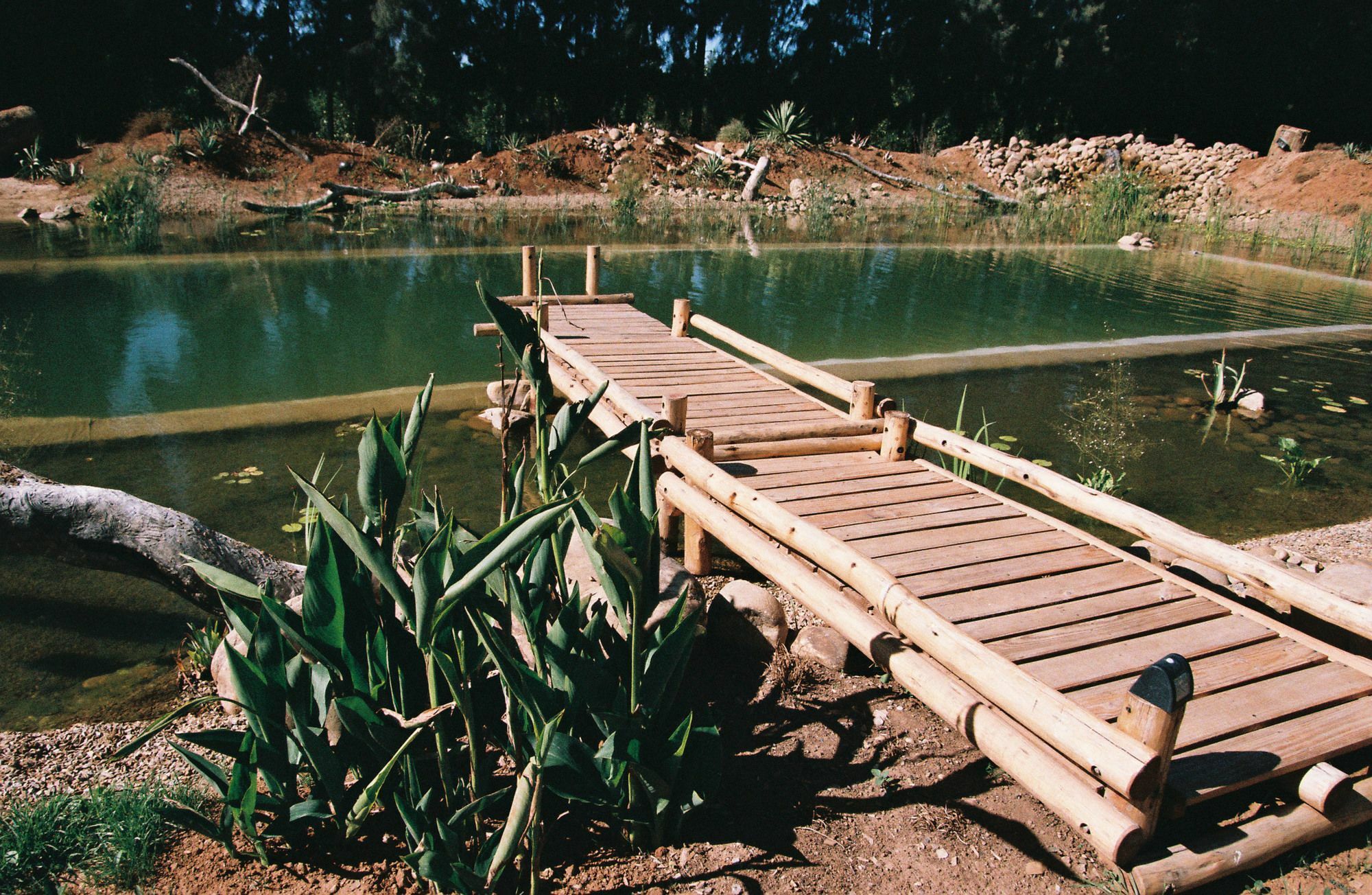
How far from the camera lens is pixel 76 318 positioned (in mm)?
7750

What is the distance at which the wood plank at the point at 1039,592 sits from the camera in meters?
3.05

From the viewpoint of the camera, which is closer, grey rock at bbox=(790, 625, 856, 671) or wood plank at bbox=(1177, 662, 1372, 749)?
wood plank at bbox=(1177, 662, 1372, 749)

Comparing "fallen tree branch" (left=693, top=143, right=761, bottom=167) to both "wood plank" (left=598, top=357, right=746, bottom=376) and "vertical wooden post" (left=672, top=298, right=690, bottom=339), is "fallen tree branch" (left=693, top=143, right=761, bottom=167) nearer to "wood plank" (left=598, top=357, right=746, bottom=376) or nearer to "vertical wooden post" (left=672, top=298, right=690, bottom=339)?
"vertical wooden post" (left=672, top=298, right=690, bottom=339)

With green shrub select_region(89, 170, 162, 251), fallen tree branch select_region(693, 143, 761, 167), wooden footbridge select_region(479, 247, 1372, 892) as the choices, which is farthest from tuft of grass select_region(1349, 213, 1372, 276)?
green shrub select_region(89, 170, 162, 251)

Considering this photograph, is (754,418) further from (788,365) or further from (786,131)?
(786,131)

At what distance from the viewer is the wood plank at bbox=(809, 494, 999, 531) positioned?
368cm

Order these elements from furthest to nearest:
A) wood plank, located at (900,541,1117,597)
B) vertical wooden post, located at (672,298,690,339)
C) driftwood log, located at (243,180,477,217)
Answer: driftwood log, located at (243,180,477,217) < vertical wooden post, located at (672,298,690,339) < wood plank, located at (900,541,1117,597)

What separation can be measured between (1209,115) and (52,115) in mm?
29022

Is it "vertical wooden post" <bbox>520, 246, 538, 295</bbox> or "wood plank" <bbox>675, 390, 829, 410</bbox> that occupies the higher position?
"vertical wooden post" <bbox>520, 246, 538, 295</bbox>

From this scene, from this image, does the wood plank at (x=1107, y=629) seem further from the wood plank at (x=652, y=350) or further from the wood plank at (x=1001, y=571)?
the wood plank at (x=652, y=350)

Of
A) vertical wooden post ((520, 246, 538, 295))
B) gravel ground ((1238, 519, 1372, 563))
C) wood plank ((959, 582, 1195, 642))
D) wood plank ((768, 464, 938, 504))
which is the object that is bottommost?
gravel ground ((1238, 519, 1372, 563))

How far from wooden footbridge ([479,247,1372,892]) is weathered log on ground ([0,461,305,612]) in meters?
1.52

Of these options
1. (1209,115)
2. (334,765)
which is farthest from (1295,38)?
(334,765)

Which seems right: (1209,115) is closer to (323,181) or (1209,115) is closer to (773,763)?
(323,181)
